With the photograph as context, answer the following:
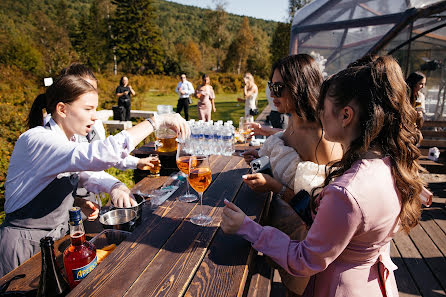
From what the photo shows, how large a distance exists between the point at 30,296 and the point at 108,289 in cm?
37

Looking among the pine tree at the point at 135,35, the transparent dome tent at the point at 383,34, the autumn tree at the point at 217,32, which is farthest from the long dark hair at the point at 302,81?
the autumn tree at the point at 217,32

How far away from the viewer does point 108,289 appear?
1018 mm

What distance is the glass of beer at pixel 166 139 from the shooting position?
3033 millimetres

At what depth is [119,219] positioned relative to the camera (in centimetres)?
147

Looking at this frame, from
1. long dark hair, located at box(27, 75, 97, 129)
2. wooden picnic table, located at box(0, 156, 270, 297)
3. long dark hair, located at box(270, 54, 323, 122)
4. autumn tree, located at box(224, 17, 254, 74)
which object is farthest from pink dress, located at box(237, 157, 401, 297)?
autumn tree, located at box(224, 17, 254, 74)

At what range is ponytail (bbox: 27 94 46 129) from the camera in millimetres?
1969

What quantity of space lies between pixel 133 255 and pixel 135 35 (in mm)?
46842

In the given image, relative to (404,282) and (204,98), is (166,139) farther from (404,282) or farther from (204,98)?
(204,98)

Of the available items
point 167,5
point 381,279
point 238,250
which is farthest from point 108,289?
point 167,5

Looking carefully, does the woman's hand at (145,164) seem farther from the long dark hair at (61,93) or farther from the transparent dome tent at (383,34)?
the transparent dome tent at (383,34)

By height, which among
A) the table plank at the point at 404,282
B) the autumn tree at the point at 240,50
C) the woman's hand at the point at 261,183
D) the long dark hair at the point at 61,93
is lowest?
the table plank at the point at 404,282

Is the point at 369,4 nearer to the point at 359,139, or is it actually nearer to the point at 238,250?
the point at 359,139

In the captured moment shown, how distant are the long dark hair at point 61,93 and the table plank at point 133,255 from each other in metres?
0.97

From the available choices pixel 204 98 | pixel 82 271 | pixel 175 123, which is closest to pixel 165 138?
pixel 175 123
